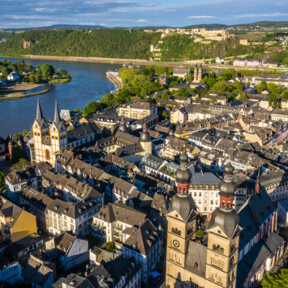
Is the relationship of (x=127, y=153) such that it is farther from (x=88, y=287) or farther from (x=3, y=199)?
(x=88, y=287)

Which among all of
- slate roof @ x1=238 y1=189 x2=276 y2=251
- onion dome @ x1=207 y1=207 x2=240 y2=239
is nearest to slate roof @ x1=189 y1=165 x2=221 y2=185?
slate roof @ x1=238 y1=189 x2=276 y2=251

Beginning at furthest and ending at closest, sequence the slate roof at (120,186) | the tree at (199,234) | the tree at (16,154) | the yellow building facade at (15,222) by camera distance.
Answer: the tree at (16,154)
the slate roof at (120,186)
the tree at (199,234)
the yellow building facade at (15,222)

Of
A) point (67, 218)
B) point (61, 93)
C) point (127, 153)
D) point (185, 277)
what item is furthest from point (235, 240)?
point (61, 93)

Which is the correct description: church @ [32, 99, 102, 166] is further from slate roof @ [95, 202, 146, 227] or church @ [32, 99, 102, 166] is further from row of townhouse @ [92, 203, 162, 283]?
row of townhouse @ [92, 203, 162, 283]

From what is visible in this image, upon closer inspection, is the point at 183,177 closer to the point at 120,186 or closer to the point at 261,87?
the point at 120,186

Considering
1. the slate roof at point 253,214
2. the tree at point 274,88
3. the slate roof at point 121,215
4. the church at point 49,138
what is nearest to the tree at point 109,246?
the slate roof at point 121,215

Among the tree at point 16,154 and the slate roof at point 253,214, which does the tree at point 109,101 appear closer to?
the tree at point 16,154

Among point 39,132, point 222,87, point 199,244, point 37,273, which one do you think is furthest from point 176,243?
point 222,87
